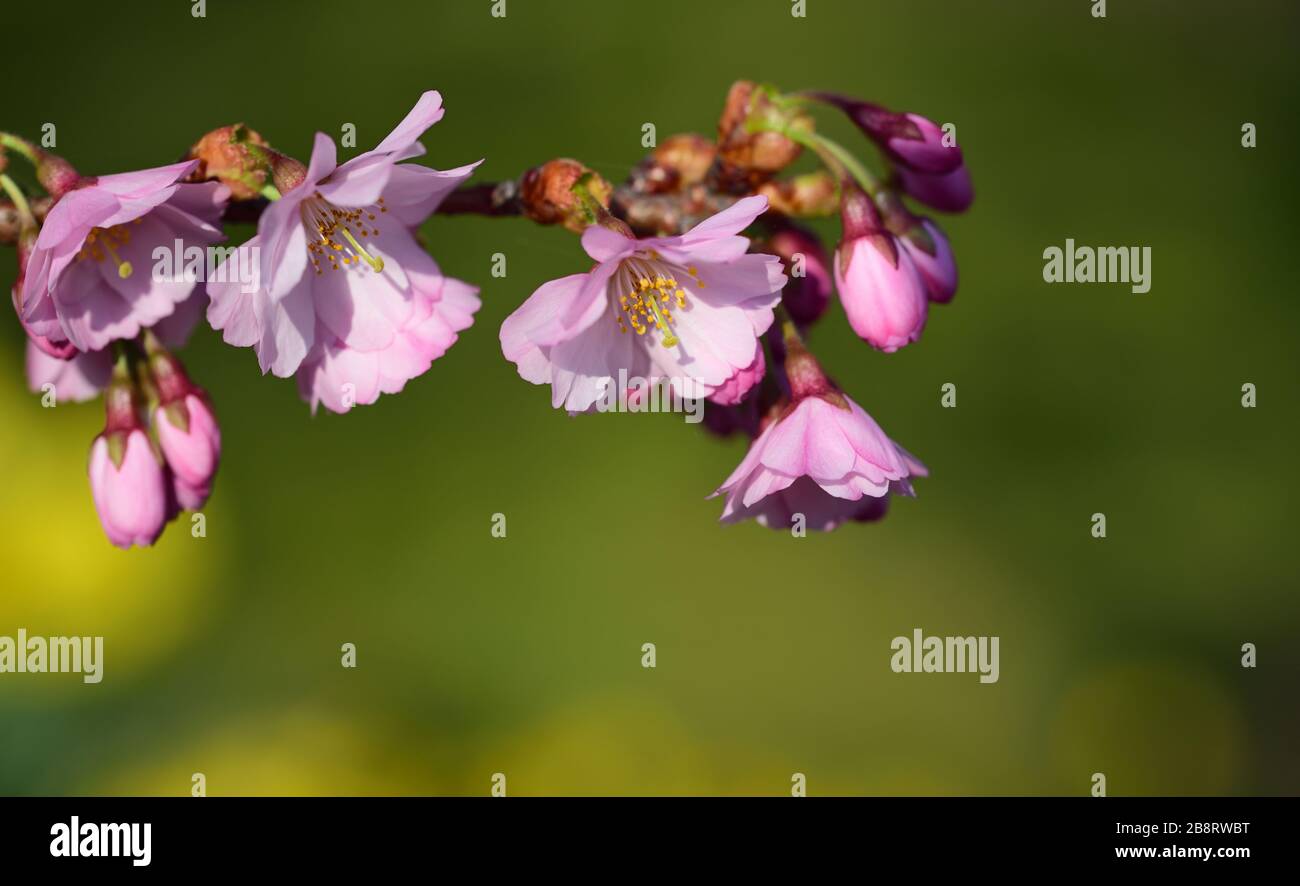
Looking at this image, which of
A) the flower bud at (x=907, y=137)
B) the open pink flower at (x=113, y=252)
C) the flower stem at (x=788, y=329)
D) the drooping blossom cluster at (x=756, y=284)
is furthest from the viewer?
the flower stem at (x=788, y=329)

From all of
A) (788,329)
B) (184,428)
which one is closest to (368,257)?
(184,428)

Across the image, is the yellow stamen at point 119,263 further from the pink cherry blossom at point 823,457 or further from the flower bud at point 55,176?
the pink cherry blossom at point 823,457

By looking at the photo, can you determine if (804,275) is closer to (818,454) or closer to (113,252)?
(818,454)

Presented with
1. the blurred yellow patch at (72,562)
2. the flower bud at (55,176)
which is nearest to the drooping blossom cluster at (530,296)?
the flower bud at (55,176)

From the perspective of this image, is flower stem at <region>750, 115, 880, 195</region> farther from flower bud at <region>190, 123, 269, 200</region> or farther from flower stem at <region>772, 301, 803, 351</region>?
flower bud at <region>190, 123, 269, 200</region>

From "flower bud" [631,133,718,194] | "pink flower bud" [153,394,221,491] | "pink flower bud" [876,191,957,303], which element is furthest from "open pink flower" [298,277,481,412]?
"pink flower bud" [876,191,957,303]
